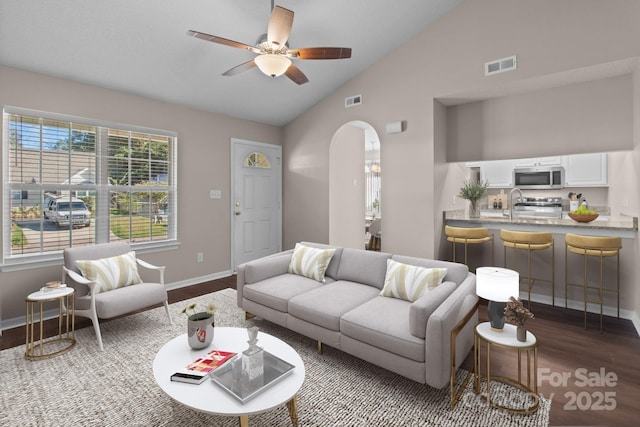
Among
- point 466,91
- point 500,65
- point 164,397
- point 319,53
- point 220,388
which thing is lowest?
point 164,397

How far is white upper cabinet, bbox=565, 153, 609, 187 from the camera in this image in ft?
15.4

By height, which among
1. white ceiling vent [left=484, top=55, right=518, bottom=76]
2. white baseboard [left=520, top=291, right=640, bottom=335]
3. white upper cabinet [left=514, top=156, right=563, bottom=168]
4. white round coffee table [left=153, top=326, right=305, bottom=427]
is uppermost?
white ceiling vent [left=484, top=55, right=518, bottom=76]

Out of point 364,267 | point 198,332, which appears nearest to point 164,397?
point 198,332

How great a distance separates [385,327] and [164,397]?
1561 mm

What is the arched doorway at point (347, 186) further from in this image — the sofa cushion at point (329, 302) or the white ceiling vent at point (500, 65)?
the sofa cushion at point (329, 302)

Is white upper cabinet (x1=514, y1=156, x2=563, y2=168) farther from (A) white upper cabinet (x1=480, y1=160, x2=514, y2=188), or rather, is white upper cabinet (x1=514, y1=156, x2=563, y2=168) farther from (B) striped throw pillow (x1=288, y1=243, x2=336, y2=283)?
(B) striped throw pillow (x1=288, y1=243, x2=336, y2=283)

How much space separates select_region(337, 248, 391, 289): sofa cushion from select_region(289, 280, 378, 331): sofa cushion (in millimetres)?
90

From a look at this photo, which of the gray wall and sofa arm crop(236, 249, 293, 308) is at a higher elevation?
the gray wall

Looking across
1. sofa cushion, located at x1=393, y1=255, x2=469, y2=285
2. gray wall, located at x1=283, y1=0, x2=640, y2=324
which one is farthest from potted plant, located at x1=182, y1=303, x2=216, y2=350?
gray wall, located at x1=283, y1=0, x2=640, y2=324

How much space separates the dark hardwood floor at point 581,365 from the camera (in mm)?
1987

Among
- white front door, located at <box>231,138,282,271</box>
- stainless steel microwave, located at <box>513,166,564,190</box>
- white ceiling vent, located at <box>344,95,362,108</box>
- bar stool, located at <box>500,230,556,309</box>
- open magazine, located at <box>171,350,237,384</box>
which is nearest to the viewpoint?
open magazine, located at <box>171,350,237,384</box>

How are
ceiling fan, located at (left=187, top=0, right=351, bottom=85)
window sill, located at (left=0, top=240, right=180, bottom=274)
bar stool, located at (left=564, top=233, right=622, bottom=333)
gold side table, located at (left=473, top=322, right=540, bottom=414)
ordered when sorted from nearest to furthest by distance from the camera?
gold side table, located at (left=473, top=322, right=540, bottom=414) → ceiling fan, located at (left=187, top=0, right=351, bottom=85) → bar stool, located at (left=564, top=233, right=622, bottom=333) → window sill, located at (left=0, top=240, right=180, bottom=274)

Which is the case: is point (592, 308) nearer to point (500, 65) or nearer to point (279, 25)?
point (500, 65)

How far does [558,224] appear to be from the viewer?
142 inches
